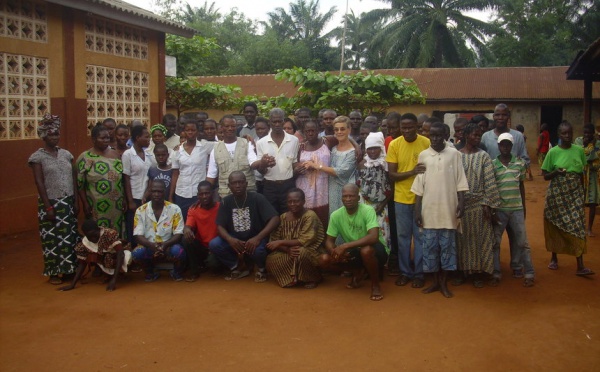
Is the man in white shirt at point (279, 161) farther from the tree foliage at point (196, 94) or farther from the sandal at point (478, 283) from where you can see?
the tree foliage at point (196, 94)

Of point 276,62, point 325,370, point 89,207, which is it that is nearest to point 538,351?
point 325,370

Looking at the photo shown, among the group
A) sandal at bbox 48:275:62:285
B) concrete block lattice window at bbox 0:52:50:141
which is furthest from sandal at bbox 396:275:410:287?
concrete block lattice window at bbox 0:52:50:141

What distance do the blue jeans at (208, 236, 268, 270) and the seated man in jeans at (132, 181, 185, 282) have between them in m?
0.35

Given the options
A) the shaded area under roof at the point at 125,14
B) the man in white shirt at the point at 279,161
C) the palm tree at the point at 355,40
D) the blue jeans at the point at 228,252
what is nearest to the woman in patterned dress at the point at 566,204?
the man in white shirt at the point at 279,161

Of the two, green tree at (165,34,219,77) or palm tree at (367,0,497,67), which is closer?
green tree at (165,34,219,77)

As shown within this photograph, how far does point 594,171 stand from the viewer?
27.3ft

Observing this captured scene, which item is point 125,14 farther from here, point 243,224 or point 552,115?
point 552,115

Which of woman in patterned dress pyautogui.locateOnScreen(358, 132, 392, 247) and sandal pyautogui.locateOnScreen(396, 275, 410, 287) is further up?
woman in patterned dress pyautogui.locateOnScreen(358, 132, 392, 247)

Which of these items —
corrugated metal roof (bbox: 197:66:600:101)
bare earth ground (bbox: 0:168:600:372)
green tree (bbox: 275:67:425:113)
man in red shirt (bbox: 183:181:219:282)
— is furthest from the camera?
corrugated metal roof (bbox: 197:66:600:101)

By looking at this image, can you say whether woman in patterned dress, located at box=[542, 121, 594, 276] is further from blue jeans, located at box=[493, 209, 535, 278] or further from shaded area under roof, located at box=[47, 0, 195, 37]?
shaded area under roof, located at box=[47, 0, 195, 37]

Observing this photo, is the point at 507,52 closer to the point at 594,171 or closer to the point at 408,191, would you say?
the point at 594,171

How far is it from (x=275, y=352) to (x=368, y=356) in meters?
0.66

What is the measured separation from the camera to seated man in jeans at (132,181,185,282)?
5883 millimetres

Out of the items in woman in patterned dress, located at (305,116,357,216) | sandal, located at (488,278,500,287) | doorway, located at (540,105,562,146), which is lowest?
sandal, located at (488,278,500,287)
